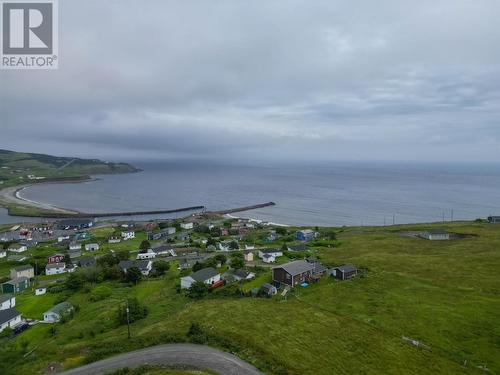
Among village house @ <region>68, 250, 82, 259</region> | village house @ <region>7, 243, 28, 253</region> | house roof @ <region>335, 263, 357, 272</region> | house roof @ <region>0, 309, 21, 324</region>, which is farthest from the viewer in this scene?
village house @ <region>7, 243, 28, 253</region>

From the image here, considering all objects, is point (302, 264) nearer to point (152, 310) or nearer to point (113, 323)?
point (152, 310)

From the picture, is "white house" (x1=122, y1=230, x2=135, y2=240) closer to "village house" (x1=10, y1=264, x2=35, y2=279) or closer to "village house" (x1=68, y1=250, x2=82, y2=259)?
"village house" (x1=68, y1=250, x2=82, y2=259)

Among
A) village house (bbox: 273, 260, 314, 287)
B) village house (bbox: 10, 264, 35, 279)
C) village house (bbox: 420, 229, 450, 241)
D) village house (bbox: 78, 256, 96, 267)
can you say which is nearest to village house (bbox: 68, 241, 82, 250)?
village house (bbox: 78, 256, 96, 267)

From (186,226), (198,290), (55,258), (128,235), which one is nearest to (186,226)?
(186,226)

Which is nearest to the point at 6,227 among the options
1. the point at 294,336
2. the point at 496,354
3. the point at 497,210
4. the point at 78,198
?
the point at 78,198

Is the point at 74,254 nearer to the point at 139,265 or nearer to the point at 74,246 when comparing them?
the point at 74,246
